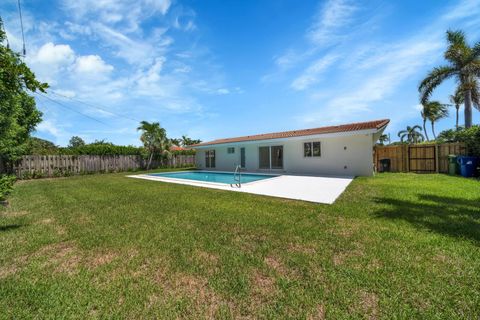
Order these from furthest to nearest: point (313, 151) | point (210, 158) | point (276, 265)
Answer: point (210, 158)
point (313, 151)
point (276, 265)

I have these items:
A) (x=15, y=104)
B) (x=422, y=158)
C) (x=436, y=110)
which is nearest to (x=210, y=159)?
(x=15, y=104)

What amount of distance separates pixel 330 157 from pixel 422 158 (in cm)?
677

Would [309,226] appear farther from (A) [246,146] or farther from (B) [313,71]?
(A) [246,146]

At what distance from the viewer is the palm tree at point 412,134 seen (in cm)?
4894

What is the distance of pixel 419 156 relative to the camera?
49.9 feet

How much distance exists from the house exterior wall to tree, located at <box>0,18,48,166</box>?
559 inches

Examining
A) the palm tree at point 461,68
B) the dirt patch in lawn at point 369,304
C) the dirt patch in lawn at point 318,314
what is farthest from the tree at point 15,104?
the palm tree at point 461,68

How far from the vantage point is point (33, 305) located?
2.40 m

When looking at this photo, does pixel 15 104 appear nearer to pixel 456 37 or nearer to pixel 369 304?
pixel 369 304

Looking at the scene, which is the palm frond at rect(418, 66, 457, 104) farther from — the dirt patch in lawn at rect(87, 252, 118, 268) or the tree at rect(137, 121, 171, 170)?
the tree at rect(137, 121, 171, 170)

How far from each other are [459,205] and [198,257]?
7.49 meters

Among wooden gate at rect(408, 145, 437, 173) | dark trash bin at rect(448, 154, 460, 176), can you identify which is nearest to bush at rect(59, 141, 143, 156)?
wooden gate at rect(408, 145, 437, 173)

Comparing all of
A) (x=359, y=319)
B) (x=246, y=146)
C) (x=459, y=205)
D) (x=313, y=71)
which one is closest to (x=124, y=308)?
(x=359, y=319)

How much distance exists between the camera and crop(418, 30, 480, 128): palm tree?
15.2 metres
